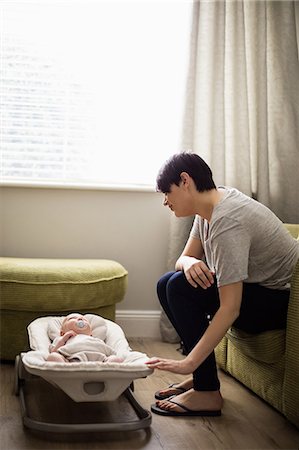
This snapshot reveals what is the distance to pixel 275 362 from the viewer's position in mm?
2459

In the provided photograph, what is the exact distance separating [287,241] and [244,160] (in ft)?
4.58

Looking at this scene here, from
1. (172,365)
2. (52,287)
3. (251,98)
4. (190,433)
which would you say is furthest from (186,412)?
(251,98)

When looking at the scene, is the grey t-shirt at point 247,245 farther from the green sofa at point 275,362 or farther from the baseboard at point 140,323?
the baseboard at point 140,323

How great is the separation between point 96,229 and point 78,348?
157cm

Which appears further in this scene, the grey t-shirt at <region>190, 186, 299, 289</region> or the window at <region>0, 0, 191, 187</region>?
the window at <region>0, 0, 191, 187</region>

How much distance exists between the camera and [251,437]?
7.33ft

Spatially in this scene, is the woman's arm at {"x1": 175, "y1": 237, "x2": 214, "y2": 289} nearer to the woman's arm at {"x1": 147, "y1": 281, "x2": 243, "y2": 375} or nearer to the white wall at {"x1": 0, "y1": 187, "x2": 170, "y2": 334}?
the woman's arm at {"x1": 147, "y1": 281, "x2": 243, "y2": 375}

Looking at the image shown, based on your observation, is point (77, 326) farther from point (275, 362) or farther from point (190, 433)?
point (275, 362)

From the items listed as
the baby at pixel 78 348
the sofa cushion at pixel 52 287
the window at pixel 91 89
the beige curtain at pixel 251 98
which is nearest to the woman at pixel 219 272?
the baby at pixel 78 348

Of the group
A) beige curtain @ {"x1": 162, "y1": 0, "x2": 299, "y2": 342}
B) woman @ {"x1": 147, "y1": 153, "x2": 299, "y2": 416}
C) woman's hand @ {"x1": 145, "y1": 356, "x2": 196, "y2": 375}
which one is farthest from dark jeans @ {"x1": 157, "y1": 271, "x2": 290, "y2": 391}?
beige curtain @ {"x1": 162, "y1": 0, "x2": 299, "y2": 342}

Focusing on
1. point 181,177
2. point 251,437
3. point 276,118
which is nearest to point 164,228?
point 276,118

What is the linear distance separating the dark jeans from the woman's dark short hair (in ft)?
1.20

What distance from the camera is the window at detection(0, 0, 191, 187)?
12.5ft

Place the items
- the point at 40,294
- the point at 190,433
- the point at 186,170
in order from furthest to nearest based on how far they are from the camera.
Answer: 1. the point at 40,294
2. the point at 186,170
3. the point at 190,433
